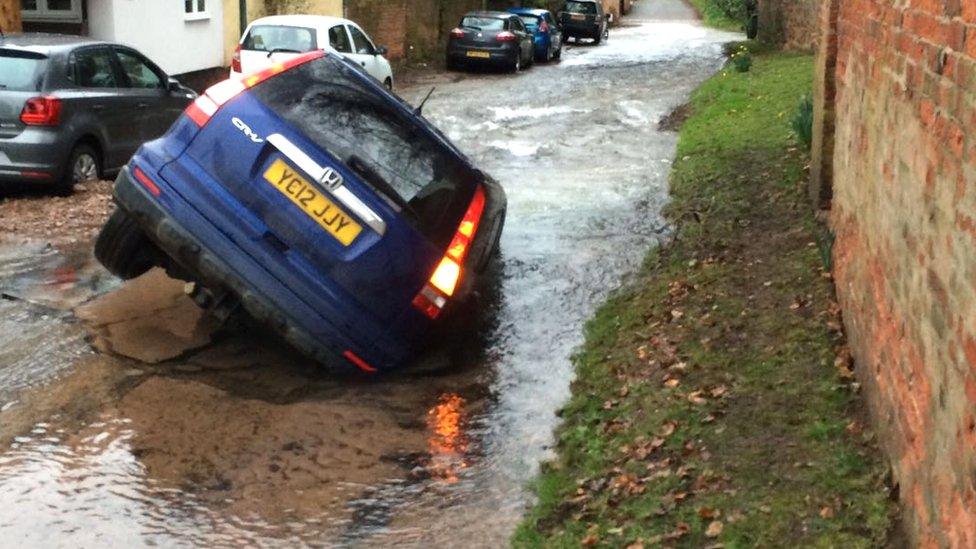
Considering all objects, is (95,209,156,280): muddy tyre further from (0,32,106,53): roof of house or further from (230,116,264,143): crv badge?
(0,32,106,53): roof of house

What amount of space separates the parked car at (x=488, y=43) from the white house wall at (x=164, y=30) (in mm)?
7159

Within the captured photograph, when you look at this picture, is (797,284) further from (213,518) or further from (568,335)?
(213,518)

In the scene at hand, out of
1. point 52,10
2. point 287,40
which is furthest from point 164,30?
point 287,40

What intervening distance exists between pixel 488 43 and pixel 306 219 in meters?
21.9

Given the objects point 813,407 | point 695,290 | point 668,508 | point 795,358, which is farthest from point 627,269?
point 668,508

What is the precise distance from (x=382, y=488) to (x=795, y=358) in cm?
235

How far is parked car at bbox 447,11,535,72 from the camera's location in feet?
92.0

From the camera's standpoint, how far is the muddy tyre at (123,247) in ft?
24.2

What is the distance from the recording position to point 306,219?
674 cm

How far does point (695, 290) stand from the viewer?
8.22 meters

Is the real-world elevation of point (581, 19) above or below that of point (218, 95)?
above

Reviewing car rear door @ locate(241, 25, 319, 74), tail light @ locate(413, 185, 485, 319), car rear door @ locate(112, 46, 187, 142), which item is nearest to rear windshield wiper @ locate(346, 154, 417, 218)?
tail light @ locate(413, 185, 485, 319)

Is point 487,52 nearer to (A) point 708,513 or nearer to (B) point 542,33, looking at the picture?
(B) point 542,33

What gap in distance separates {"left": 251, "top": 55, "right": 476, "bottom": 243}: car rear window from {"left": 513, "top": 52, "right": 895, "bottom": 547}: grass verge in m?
1.37
